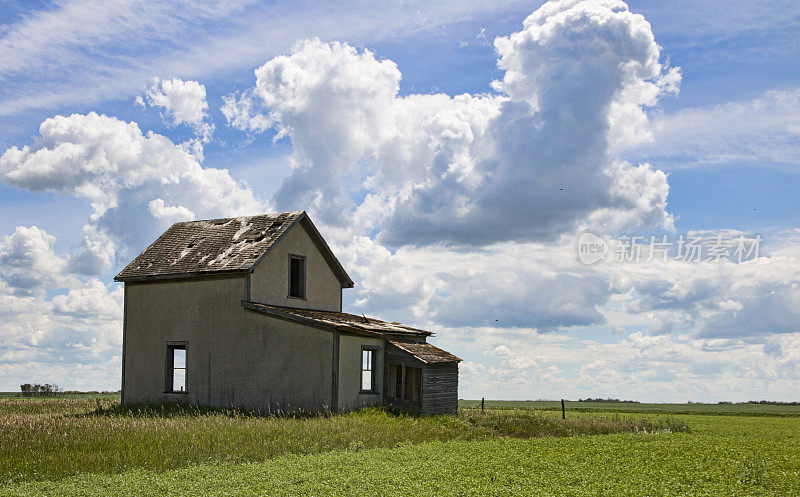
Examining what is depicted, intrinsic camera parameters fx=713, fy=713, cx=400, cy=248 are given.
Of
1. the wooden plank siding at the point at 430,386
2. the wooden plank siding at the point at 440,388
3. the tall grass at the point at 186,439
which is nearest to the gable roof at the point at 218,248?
the wooden plank siding at the point at 430,386

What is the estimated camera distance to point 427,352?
30172 millimetres

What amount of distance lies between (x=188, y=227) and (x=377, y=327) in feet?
38.5

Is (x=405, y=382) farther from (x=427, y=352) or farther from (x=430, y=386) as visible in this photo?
(x=427, y=352)

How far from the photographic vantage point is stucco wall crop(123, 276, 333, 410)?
90.5ft

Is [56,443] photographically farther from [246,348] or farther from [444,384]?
[444,384]

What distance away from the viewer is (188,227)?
3581 cm

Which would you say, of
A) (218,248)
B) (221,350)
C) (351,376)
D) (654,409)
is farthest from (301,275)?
(654,409)

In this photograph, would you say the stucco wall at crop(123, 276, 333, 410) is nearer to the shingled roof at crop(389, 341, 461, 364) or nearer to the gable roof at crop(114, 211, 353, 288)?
the gable roof at crop(114, 211, 353, 288)

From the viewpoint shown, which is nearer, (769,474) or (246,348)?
(769,474)

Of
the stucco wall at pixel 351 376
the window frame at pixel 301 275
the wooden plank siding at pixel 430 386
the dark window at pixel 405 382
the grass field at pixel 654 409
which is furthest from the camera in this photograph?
the grass field at pixel 654 409

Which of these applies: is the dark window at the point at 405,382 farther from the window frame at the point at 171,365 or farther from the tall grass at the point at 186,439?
the window frame at the point at 171,365

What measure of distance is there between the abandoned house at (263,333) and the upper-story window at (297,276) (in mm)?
54

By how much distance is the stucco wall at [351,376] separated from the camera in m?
27.2

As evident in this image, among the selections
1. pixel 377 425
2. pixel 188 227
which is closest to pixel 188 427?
pixel 377 425
